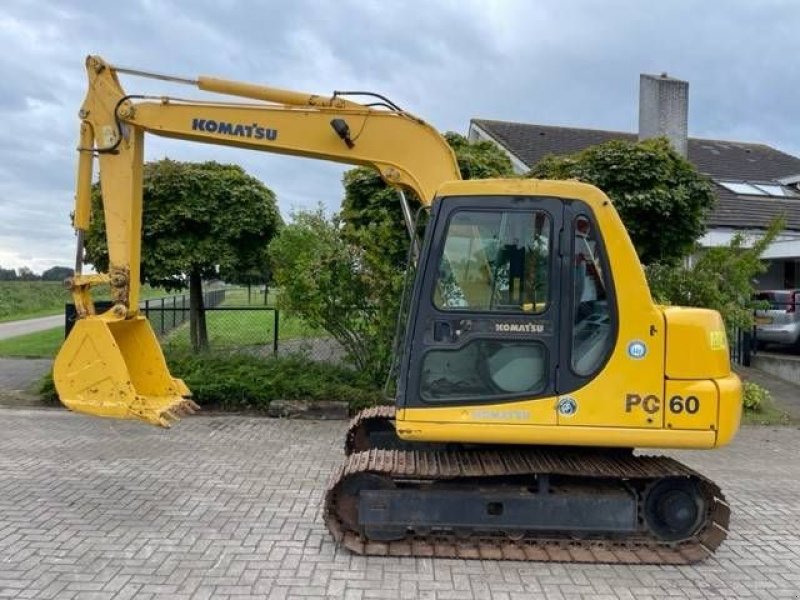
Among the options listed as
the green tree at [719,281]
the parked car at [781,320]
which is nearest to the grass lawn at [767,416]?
the green tree at [719,281]

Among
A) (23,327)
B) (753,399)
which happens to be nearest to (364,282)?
(753,399)

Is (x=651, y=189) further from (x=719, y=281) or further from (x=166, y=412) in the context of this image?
(x=166, y=412)

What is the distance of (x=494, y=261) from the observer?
4.60m

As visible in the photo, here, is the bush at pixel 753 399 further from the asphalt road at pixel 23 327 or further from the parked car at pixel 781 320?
the asphalt road at pixel 23 327

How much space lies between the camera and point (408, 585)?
4203mm

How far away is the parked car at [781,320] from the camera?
42.0ft

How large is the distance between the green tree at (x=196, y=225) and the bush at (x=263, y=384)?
146 centimetres

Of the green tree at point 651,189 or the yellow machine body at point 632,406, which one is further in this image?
the green tree at point 651,189

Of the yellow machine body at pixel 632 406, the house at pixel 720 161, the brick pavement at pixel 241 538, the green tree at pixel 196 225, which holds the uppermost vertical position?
the house at pixel 720 161

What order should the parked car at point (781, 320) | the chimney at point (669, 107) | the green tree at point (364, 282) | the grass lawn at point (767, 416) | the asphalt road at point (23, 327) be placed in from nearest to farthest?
the green tree at point (364, 282) < the grass lawn at point (767, 416) < the parked car at point (781, 320) < the chimney at point (669, 107) < the asphalt road at point (23, 327)

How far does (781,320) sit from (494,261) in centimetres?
1059

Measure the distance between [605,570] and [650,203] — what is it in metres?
6.36

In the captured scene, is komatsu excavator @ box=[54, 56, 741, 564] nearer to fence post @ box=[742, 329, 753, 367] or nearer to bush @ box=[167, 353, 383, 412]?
bush @ box=[167, 353, 383, 412]

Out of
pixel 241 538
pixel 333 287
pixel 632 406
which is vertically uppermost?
pixel 333 287
